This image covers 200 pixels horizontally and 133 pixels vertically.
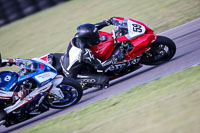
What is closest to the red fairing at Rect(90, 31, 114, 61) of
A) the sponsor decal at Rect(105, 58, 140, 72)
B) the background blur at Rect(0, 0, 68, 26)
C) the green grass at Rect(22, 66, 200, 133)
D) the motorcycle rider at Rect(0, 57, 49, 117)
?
the sponsor decal at Rect(105, 58, 140, 72)

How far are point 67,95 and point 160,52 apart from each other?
2.32 meters

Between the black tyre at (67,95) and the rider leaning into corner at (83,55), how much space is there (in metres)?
0.42

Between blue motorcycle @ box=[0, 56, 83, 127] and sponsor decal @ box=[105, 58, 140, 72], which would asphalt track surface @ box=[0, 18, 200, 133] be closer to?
blue motorcycle @ box=[0, 56, 83, 127]

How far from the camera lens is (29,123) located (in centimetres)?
594

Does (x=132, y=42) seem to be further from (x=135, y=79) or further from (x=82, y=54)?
(x=82, y=54)

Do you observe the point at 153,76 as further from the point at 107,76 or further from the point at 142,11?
the point at 142,11

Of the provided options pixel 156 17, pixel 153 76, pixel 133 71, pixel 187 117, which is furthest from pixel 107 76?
pixel 156 17

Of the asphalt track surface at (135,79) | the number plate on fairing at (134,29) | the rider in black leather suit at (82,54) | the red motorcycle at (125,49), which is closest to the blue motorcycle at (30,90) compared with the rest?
the asphalt track surface at (135,79)

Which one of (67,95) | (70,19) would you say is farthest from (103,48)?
(70,19)

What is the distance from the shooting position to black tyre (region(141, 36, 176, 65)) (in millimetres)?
6172

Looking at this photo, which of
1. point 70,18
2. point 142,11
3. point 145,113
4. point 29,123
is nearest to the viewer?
point 145,113

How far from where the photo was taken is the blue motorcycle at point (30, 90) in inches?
216

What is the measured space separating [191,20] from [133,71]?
3.93m

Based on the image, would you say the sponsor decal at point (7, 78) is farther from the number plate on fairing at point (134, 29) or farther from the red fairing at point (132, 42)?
the number plate on fairing at point (134, 29)
